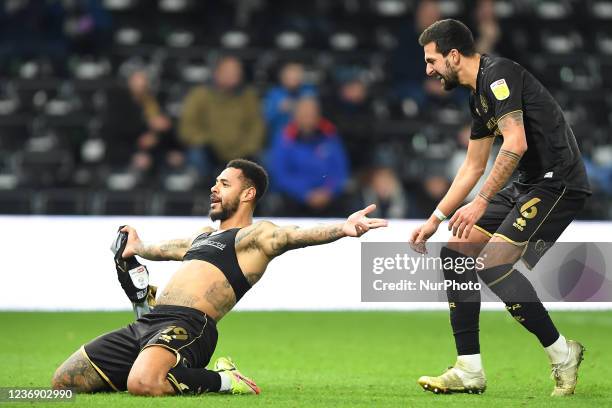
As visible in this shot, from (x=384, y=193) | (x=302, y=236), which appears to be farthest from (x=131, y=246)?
A: (x=384, y=193)

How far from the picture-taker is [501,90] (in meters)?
7.35

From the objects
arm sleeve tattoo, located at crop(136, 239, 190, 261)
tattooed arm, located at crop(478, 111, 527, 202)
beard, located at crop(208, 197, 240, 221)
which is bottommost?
arm sleeve tattoo, located at crop(136, 239, 190, 261)

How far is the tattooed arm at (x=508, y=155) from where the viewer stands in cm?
718

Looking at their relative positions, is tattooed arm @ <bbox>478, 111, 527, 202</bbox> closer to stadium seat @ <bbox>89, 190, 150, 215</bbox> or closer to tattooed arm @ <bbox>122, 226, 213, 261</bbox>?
tattooed arm @ <bbox>122, 226, 213, 261</bbox>

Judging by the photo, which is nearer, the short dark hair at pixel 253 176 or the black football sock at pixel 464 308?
the black football sock at pixel 464 308

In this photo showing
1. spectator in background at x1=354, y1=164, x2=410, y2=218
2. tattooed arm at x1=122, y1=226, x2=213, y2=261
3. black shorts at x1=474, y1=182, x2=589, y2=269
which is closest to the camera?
black shorts at x1=474, y1=182, x2=589, y2=269

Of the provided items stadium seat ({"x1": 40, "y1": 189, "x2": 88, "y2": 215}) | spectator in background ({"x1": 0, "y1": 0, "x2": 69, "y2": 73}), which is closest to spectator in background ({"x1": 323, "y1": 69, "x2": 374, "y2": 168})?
stadium seat ({"x1": 40, "y1": 189, "x2": 88, "y2": 215})

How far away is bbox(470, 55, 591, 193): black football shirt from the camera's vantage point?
24.5 ft

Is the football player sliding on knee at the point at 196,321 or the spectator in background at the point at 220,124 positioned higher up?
the spectator in background at the point at 220,124

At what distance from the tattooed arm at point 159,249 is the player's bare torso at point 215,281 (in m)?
0.49

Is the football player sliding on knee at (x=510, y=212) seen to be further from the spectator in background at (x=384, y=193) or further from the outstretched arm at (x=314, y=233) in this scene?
the spectator in background at (x=384, y=193)

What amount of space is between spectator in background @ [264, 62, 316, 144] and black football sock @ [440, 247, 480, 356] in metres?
8.13

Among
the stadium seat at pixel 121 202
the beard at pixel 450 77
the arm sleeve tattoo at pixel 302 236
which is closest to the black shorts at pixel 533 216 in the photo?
the beard at pixel 450 77

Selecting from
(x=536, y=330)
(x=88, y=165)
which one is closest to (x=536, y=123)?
(x=536, y=330)
